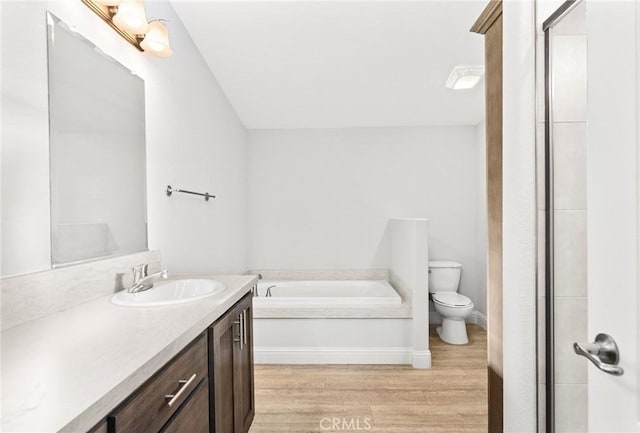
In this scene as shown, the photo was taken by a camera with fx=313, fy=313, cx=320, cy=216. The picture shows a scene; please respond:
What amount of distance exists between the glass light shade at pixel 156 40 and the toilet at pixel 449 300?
Result: 2944mm

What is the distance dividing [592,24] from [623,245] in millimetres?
470

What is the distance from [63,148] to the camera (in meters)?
1.23

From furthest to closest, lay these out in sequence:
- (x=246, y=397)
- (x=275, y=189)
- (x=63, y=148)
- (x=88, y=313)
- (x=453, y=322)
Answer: (x=275, y=189) < (x=453, y=322) < (x=246, y=397) < (x=63, y=148) < (x=88, y=313)

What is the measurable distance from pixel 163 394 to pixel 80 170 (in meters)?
1.01

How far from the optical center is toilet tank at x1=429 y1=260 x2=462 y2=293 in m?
3.32

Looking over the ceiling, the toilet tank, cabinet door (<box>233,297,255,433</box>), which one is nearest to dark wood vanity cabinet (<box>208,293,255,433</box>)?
cabinet door (<box>233,297,255,433</box>)

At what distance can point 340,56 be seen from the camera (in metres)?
2.54

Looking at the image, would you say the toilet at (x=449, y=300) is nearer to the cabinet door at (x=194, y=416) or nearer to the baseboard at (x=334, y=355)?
the baseboard at (x=334, y=355)

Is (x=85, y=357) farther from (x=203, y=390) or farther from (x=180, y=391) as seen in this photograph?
(x=203, y=390)

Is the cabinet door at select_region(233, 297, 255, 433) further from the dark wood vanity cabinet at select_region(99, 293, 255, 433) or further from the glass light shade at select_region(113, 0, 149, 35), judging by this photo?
the glass light shade at select_region(113, 0, 149, 35)

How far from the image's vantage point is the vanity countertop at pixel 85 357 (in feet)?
1.80

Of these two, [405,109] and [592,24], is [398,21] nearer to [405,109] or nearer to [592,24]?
[405,109]

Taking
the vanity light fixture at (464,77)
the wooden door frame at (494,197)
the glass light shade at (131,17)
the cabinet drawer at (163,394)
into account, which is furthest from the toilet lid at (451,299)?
the glass light shade at (131,17)

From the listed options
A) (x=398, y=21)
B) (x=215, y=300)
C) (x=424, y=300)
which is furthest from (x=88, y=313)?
(x=398, y=21)
